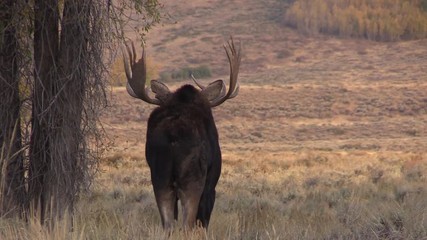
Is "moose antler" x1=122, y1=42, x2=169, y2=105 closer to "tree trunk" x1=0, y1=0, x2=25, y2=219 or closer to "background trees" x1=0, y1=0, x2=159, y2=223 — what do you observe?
"background trees" x1=0, y1=0, x2=159, y2=223

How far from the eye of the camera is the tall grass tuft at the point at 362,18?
9719 cm

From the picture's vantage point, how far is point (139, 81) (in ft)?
33.5

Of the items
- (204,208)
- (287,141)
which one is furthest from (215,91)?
(287,141)

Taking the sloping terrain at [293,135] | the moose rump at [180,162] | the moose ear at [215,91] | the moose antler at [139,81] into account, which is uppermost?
the moose antler at [139,81]

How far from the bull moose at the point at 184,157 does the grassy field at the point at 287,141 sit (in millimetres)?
344

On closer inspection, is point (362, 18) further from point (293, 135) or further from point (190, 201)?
point (190, 201)

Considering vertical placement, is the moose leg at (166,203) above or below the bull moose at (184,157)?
below

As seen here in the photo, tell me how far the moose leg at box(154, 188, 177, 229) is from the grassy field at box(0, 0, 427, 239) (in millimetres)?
309

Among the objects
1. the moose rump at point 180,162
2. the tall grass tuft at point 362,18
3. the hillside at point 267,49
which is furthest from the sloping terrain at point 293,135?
the tall grass tuft at point 362,18

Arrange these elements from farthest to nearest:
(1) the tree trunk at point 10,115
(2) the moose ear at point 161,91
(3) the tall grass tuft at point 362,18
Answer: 1. (3) the tall grass tuft at point 362,18
2. (2) the moose ear at point 161,91
3. (1) the tree trunk at point 10,115

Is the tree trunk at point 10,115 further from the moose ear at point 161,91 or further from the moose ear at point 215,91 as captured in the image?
the moose ear at point 215,91

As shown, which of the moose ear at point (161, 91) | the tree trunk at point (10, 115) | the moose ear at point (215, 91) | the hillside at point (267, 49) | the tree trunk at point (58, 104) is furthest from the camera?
the hillside at point (267, 49)

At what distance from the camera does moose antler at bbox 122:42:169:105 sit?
10.1 metres

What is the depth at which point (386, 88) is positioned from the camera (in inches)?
2741
